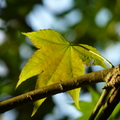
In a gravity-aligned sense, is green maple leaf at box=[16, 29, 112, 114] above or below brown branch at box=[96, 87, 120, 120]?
above

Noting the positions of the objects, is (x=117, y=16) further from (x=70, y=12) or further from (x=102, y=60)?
(x=102, y=60)

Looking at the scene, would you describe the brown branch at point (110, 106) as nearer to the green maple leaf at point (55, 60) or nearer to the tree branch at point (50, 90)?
the tree branch at point (50, 90)

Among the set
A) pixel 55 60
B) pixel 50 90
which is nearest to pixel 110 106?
pixel 50 90

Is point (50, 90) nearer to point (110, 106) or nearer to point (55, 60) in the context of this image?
point (110, 106)

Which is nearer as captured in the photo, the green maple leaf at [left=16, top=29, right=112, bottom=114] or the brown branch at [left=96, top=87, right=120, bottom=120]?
the brown branch at [left=96, top=87, right=120, bottom=120]

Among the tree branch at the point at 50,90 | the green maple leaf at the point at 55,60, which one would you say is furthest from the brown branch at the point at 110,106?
the green maple leaf at the point at 55,60

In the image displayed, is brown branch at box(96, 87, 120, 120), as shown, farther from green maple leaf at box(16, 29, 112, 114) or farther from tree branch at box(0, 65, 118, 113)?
green maple leaf at box(16, 29, 112, 114)

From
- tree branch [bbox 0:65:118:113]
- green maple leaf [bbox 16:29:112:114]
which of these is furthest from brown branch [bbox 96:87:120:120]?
green maple leaf [bbox 16:29:112:114]
